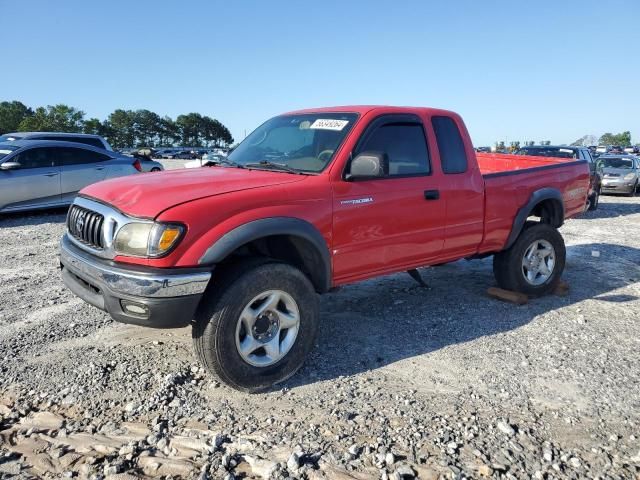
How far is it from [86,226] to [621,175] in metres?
18.5

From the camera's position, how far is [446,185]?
4430 mm

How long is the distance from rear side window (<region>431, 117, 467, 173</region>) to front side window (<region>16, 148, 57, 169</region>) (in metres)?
8.19

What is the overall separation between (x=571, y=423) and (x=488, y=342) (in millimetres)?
1249

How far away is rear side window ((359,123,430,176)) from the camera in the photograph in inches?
162

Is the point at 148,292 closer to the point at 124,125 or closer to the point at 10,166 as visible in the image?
the point at 10,166

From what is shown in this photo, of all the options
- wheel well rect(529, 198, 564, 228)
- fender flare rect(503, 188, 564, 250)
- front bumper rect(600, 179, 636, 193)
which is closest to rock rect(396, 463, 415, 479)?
fender flare rect(503, 188, 564, 250)

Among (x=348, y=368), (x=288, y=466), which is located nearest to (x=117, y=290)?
(x=288, y=466)

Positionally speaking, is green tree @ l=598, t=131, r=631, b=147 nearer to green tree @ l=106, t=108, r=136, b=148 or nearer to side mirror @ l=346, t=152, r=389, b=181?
green tree @ l=106, t=108, r=136, b=148

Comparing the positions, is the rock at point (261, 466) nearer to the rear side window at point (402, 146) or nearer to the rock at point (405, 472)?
the rock at point (405, 472)

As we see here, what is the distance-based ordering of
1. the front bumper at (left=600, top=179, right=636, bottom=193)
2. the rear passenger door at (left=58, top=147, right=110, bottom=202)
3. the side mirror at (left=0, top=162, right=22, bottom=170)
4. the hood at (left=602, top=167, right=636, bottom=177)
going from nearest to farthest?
1. the side mirror at (left=0, top=162, right=22, bottom=170)
2. the rear passenger door at (left=58, top=147, right=110, bottom=202)
3. the front bumper at (left=600, top=179, right=636, bottom=193)
4. the hood at (left=602, top=167, right=636, bottom=177)

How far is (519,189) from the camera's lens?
5121 millimetres

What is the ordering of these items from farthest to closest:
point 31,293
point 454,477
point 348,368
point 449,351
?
point 31,293 < point 449,351 < point 348,368 < point 454,477

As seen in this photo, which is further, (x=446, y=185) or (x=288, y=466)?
(x=446, y=185)

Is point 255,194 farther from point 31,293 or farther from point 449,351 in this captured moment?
point 31,293
